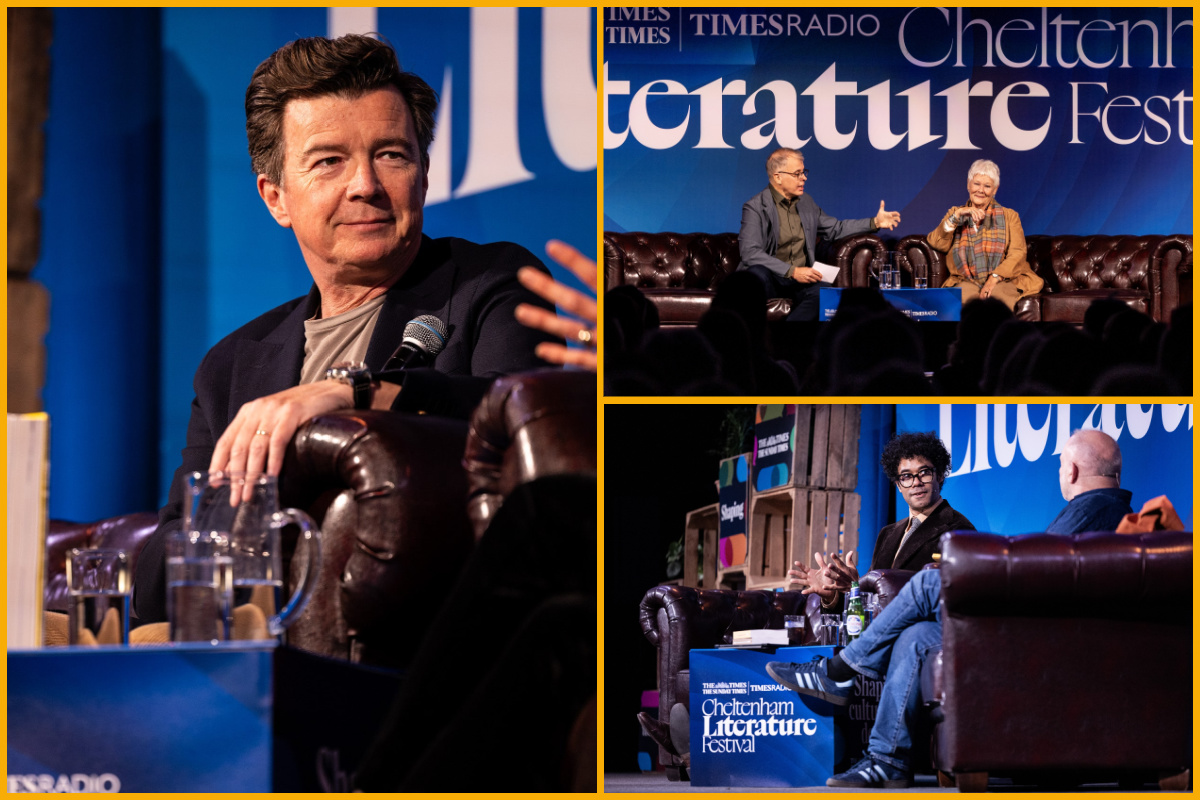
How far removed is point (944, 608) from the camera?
9.58ft

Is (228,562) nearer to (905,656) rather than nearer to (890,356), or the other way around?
(905,656)

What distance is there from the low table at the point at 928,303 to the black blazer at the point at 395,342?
2371 millimetres

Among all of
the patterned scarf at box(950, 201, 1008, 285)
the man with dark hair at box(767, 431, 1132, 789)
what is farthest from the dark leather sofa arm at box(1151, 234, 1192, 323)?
the man with dark hair at box(767, 431, 1132, 789)

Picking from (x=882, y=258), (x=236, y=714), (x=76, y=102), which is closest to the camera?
(x=236, y=714)

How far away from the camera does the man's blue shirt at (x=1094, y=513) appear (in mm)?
3312

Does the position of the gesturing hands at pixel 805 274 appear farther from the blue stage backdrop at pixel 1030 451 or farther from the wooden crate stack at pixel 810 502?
the blue stage backdrop at pixel 1030 451

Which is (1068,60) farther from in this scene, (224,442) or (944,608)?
(224,442)

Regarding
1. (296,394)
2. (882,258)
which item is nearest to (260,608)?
(296,394)

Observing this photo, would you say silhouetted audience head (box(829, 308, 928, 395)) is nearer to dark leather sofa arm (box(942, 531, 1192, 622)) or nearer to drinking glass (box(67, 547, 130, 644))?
dark leather sofa arm (box(942, 531, 1192, 622))

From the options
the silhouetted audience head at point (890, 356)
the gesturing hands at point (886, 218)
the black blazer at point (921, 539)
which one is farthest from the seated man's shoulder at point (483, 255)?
the gesturing hands at point (886, 218)

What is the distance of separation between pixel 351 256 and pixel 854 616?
6.28ft

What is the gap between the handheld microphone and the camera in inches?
108

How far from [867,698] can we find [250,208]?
2209 millimetres

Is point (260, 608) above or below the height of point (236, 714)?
above
